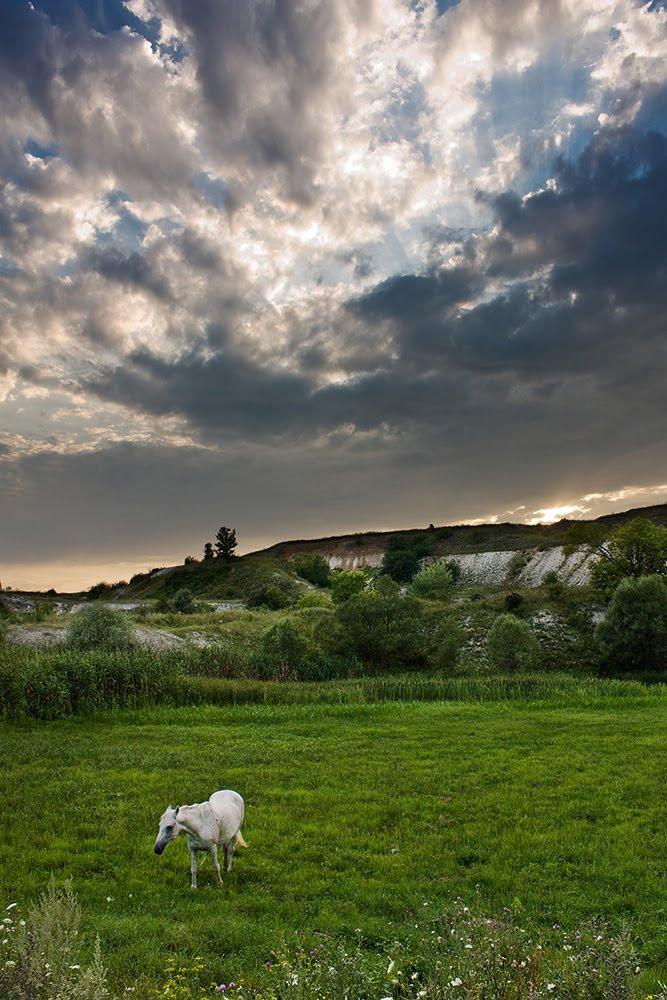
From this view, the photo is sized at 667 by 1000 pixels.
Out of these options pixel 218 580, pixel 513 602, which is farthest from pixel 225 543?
pixel 513 602

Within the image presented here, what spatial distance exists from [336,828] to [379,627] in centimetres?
2601

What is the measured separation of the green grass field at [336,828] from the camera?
8.13 meters

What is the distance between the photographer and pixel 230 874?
9.42 metres

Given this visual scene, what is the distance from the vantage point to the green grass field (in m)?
8.13

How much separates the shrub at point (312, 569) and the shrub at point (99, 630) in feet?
221

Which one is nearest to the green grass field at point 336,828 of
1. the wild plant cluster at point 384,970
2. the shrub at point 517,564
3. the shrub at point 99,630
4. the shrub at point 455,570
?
the wild plant cluster at point 384,970

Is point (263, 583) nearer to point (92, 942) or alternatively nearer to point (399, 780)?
point (399, 780)

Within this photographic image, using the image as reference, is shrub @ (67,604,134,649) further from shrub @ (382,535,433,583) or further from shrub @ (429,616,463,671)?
shrub @ (382,535,433,583)

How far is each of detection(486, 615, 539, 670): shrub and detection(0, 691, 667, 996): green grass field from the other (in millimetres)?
13328

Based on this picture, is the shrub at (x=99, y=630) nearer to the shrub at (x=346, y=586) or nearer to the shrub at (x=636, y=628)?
the shrub at (x=636, y=628)

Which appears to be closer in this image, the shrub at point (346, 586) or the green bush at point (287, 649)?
the green bush at point (287, 649)

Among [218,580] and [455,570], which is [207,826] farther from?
[218,580]

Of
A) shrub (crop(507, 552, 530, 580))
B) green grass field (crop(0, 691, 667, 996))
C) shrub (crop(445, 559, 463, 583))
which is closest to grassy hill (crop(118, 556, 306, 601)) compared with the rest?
shrub (crop(445, 559, 463, 583))

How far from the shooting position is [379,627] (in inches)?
1458
